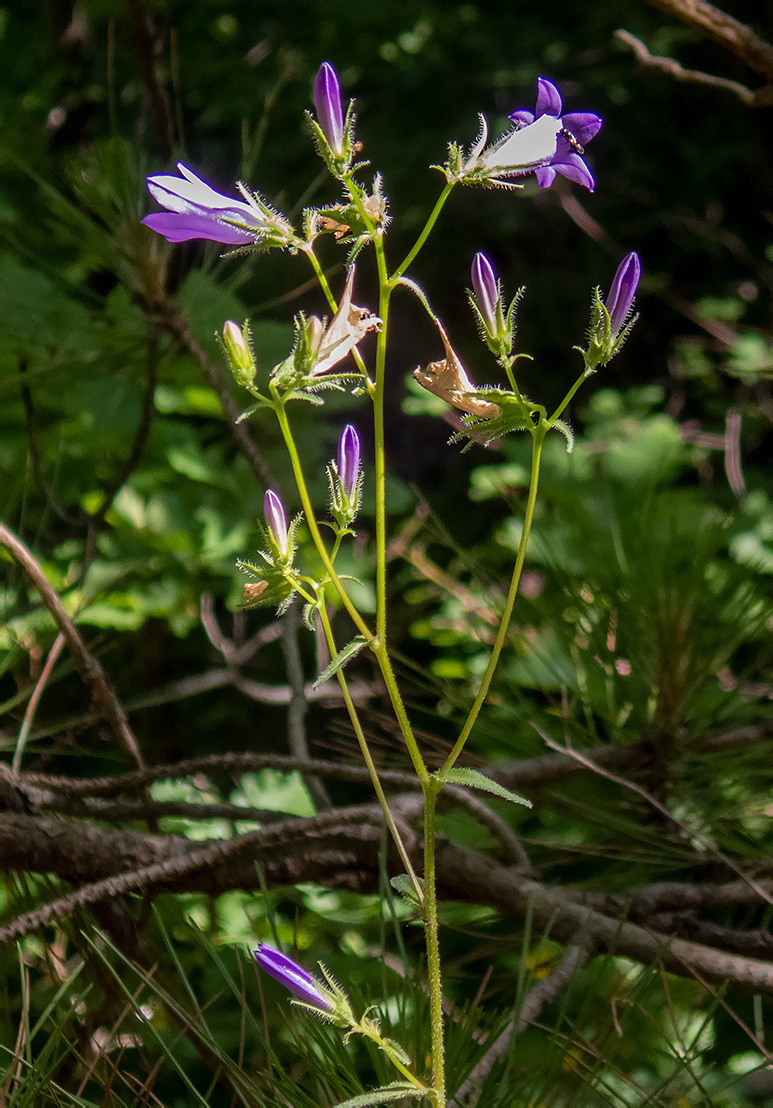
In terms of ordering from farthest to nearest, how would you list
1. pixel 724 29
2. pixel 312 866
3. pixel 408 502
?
1. pixel 408 502
2. pixel 724 29
3. pixel 312 866

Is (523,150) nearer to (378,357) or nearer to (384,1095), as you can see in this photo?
(378,357)

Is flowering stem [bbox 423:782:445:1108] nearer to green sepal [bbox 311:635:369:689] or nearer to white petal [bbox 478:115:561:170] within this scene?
green sepal [bbox 311:635:369:689]

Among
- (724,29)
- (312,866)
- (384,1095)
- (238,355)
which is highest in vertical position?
(724,29)

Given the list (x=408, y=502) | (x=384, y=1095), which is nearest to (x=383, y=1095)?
(x=384, y=1095)

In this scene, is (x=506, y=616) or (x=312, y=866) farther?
(x=312, y=866)

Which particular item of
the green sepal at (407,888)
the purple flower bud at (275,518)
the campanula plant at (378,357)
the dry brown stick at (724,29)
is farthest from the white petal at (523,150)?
the dry brown stick at (724,29)

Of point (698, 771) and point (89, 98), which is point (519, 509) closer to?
point (698, 771)

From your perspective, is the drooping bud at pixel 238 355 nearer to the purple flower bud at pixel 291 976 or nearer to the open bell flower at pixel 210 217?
the open bell flower at pixel 210 217

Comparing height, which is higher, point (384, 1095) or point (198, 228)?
point (198, 228)
